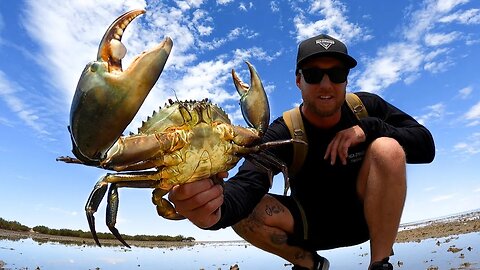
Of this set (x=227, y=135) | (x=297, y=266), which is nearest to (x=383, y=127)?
(x=297, y=266)

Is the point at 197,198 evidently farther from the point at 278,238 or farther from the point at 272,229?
the point at 278,238

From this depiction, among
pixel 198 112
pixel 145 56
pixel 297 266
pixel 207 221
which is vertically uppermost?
pixel 145 56

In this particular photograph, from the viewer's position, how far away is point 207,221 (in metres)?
4.03

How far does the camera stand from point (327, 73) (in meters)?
5.10

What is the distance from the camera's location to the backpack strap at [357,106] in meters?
5.57

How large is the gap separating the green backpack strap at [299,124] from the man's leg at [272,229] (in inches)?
19.7

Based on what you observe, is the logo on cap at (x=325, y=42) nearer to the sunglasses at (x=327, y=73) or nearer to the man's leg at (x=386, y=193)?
the sunglasses at (x=327, y=73)

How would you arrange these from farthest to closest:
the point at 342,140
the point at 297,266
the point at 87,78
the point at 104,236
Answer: the point at 104,236
the point at 297,266
the point at 342,140
the point at 87,78

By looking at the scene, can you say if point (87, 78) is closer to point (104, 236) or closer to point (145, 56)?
point (145, 56)

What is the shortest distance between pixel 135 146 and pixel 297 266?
3.37 metres

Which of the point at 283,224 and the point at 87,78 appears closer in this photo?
the point at 87,78

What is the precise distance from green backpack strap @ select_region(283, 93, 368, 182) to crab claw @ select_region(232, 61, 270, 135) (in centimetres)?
154

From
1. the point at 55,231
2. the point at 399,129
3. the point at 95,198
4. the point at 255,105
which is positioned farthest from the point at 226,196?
the point at 55,231

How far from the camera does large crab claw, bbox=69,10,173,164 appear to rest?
2713 mm
